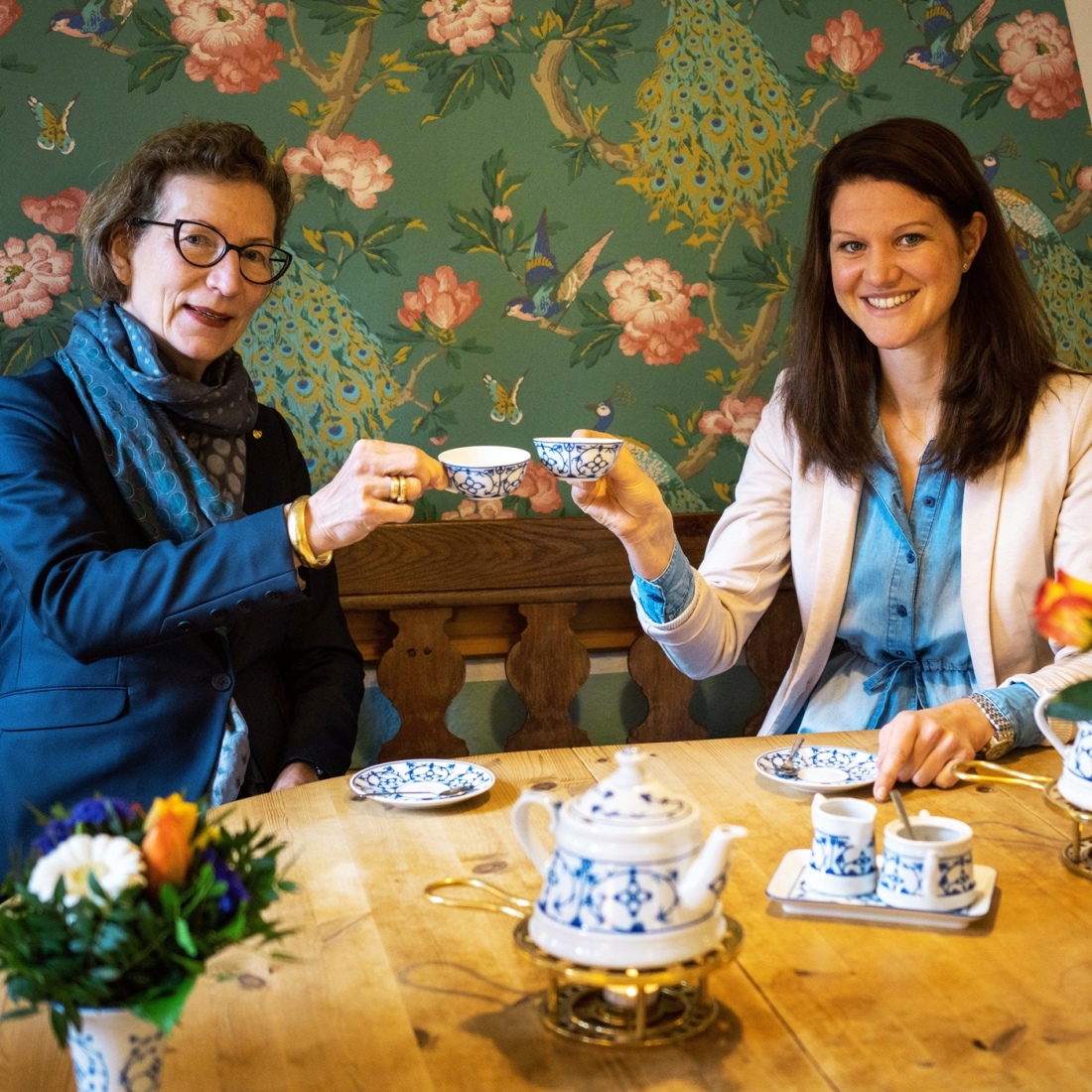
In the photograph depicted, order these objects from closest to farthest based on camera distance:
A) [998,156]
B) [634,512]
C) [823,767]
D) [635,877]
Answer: [635,877] → [823,767] → [634,512] → [998,156]

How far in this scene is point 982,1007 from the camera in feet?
3.35

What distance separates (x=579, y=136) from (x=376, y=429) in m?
0.70

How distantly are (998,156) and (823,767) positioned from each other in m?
1.64

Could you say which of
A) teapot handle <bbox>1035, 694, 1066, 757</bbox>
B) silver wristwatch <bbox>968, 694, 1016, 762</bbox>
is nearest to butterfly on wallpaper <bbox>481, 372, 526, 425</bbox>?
silver wristwatch <bbox>968, 694, 1016, 762</bbox>

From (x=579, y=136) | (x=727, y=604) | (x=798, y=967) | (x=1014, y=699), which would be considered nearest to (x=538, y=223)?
(x=579, y=136)

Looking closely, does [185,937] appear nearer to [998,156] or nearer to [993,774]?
[993,774]

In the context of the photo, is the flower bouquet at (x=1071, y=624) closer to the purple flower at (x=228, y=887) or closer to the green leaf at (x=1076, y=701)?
the green leaf at (x=1076, y=701)

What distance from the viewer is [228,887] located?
2.74 feet

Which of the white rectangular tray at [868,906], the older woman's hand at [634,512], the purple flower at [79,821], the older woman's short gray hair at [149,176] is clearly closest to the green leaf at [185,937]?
the purple flower at [79,821]

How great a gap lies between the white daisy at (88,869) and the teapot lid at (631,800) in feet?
1.04

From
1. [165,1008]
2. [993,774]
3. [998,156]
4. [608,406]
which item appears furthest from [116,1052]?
[998,156]

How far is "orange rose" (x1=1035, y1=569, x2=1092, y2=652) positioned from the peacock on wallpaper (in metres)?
1.50

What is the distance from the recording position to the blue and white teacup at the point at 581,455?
5.02ft

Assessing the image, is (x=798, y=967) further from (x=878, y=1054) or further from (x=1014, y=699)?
(x=1014, y=699)
